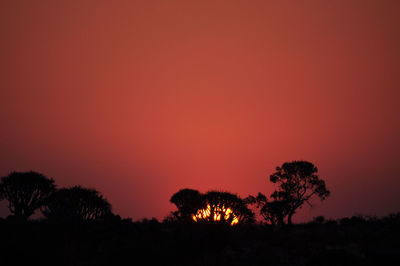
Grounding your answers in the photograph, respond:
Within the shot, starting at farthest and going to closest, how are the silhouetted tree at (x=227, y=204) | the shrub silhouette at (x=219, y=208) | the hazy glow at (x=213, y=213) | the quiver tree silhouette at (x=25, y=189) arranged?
the quiver tree silhouette at (x=25, y=189)
the silhouetted tree at (x=227, y=204)
the shrub silhouette at (x=219, y=208)
the hazy glow at (x=213, y=213)

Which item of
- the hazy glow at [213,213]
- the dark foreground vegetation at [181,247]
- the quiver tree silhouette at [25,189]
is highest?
the quiver tree silhouette at [25,189]

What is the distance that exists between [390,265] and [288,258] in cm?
368

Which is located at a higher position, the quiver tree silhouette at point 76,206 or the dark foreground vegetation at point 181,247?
the quiver tree silhouette at point 76,206

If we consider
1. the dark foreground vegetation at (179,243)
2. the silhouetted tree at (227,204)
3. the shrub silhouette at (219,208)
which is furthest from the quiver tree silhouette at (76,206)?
the silhouetted tree at (227,204)

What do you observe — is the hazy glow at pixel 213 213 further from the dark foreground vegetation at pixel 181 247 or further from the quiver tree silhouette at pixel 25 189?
the quiver tree silhouette at pixel 25 189

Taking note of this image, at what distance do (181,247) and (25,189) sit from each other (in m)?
27.3

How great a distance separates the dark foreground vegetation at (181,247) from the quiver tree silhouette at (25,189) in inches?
662

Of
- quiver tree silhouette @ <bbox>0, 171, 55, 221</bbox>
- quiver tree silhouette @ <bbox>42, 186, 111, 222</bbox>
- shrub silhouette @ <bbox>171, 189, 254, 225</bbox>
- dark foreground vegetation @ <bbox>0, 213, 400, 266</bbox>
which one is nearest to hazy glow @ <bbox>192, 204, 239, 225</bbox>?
shrub silhouette @ <bbox>171, 189, 254, 225</bbox>

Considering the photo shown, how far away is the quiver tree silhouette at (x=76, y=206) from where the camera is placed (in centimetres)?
2166

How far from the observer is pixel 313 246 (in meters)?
15.2

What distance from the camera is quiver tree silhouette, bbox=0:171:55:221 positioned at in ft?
114

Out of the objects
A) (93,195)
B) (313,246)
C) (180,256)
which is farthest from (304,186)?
(180,256)

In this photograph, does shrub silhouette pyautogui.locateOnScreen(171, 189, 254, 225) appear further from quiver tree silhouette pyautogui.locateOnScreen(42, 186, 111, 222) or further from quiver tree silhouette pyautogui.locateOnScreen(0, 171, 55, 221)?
quiver tree silhouette pyautogui.locateOnScreen(0, 171, 55, 221)

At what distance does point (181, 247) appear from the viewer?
593 inches
